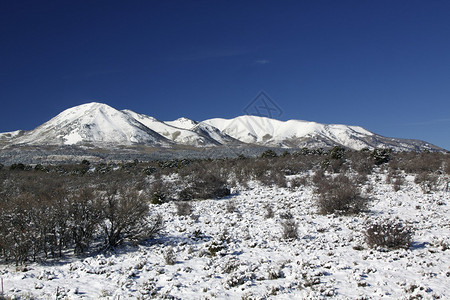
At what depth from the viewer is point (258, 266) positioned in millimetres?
8688

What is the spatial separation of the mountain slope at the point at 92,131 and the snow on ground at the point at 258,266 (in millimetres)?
112574

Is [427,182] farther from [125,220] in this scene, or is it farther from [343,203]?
[125,220]

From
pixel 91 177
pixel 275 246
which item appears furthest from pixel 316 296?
pixel 91 177

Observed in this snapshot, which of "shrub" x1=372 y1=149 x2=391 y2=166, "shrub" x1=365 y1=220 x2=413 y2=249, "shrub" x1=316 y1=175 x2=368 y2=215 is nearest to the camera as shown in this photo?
"shrub" x1=365 y1=220 x2=413 y2=249

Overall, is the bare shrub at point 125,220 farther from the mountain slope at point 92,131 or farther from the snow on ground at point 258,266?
the mountain slope at point 92,131

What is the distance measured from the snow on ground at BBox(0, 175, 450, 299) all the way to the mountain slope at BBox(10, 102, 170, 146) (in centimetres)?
11257

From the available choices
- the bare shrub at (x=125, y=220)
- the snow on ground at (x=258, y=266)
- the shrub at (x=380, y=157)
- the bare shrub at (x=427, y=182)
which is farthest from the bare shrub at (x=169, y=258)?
the shrub at (x=380, y=157)

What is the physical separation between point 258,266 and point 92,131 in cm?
14683

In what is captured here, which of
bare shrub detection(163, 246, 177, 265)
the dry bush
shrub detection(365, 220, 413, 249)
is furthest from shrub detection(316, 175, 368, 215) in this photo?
bare shrub detection(163, 246, 177, 265)

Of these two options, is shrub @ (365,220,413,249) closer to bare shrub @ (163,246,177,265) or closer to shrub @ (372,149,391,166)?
bare shrub @ (163,246,177,265)

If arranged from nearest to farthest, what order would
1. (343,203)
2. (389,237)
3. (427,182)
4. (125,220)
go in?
1. (389,237)
2. (125,220)
3. (343,203)
4. (427,182)

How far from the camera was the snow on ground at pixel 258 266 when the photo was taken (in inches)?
284

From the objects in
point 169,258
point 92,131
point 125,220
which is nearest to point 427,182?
point 169,258

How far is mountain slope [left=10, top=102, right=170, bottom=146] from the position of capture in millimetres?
129000
